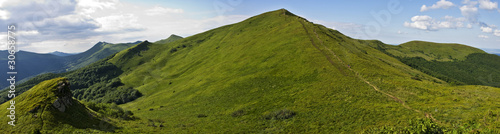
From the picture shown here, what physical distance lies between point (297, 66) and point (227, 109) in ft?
91.7

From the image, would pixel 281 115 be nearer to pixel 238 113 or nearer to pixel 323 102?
pixel 323 102

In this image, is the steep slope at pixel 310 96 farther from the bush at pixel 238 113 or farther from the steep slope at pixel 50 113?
the steep slope at pixel 50 113

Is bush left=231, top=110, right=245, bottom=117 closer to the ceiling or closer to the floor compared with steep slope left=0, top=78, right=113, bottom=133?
closer to the floor

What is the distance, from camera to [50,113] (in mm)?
32875

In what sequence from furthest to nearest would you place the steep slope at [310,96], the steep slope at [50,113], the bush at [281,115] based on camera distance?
the bush at [281,115] → the steep slope at [310,96] → the steep slope at [50,113]

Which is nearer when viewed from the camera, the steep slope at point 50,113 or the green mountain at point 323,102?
the steep slope at point 50,113

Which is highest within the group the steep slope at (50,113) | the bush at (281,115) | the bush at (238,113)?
the steep slope at (50,113)

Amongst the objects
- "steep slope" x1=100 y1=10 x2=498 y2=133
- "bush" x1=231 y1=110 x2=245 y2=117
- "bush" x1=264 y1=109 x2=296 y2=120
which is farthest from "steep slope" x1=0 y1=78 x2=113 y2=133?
"bush" x1=264 y1=109 x2=296 y2=120

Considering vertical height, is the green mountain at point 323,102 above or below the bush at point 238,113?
above

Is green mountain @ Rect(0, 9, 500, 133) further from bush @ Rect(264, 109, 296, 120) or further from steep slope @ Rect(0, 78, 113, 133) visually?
steep slope @ Rect(0, 78, 113, 133)

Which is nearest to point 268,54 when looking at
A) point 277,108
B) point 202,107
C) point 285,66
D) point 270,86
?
point 285,66

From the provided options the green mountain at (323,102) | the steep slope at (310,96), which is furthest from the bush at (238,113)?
the green mountain at (323,102)

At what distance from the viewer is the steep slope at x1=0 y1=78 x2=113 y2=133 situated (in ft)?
100

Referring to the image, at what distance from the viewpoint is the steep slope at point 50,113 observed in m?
30.5
